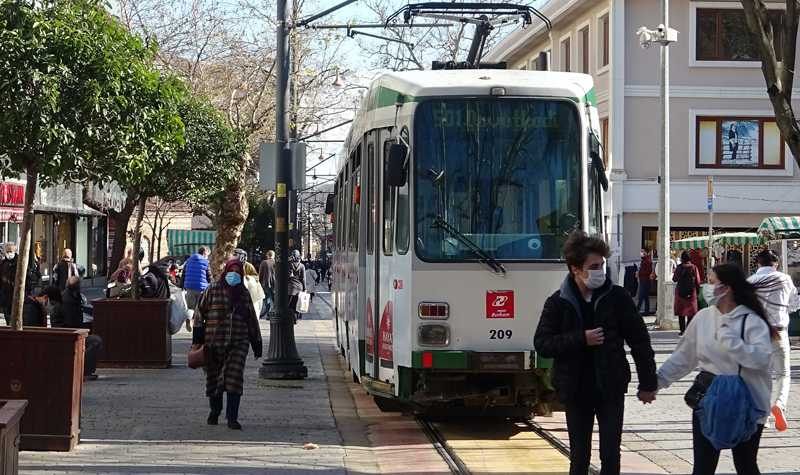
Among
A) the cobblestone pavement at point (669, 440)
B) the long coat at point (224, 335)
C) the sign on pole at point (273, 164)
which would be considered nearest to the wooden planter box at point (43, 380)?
the long coat at point (224, 335)

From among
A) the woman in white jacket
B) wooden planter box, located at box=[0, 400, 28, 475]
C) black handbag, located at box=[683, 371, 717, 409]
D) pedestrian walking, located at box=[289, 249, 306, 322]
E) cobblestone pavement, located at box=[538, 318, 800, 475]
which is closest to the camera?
wooden planter box, located at box=[0, 400, 28, 475]

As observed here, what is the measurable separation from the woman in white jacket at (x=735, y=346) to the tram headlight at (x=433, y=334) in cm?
459

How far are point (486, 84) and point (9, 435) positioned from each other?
21.9 feet

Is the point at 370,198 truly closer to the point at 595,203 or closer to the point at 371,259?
the point at 371,259

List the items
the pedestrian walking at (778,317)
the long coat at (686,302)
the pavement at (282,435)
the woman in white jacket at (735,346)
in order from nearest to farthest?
the woman in white jacket at (735,346) < the pedestrian walking at (778,317) < the pavement at (282,435) < the long coat at (686,302)

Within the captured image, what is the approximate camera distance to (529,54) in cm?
4750

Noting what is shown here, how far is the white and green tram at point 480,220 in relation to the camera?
1156cm

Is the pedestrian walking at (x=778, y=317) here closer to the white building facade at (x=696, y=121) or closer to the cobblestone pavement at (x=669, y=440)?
the cobblestone pavement at (x=669, y=440)

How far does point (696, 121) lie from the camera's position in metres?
37.3

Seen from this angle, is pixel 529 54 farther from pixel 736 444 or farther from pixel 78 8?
pixel 736 444

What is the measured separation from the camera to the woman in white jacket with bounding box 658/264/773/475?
6887mm

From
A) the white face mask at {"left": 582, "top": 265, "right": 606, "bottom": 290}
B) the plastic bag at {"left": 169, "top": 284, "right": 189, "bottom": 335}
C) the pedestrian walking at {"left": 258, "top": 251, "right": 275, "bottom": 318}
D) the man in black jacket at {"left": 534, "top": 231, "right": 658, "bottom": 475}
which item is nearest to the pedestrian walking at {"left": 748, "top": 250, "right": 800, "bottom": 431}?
the man in black jacket at {"left": 534, "top": 231, "right": 658, "bottom": 475}

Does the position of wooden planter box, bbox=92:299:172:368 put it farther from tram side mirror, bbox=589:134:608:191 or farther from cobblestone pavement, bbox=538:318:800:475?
tram side mirror, bbox=589:134:608:191

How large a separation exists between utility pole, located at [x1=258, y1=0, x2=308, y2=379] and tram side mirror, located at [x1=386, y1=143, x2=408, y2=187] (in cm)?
577
